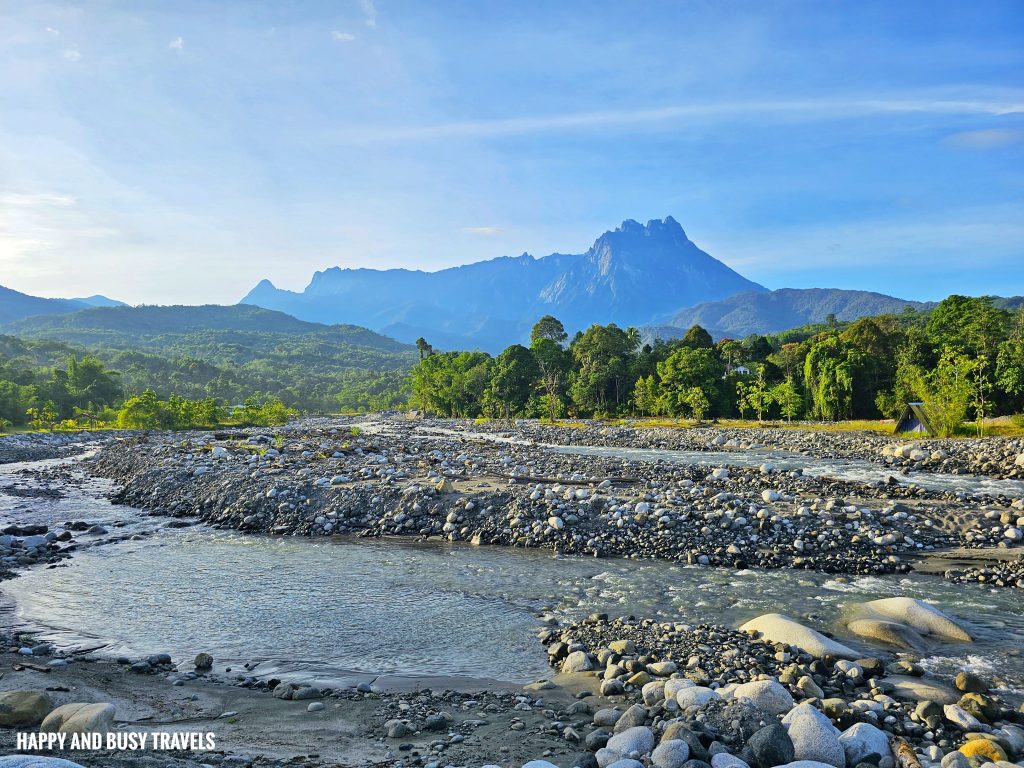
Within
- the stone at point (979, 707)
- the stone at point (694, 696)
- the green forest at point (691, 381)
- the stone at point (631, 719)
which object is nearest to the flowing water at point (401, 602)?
the stone at point (979, 707)

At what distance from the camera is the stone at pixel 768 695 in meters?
5.59

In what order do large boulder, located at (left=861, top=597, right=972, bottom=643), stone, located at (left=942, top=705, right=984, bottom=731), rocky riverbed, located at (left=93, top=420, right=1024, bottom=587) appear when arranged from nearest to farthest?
stone, located at (left=942, top=705, right=984, bottom=731) → large boulder, located at (left=861, top=597, right=972, bottom=643) → rocky riverbed, located at (left=93, top=420, right=1024, bottom=587)

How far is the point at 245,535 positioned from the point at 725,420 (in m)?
50.7

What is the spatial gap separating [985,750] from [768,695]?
1718 mm

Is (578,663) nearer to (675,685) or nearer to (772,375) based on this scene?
(675,685)

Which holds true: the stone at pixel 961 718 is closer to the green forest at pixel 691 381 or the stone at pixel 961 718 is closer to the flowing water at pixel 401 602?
the flowing water at pixel 401 602

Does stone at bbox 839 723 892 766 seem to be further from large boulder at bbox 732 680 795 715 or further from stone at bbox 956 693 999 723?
stone at bbox 956 693 999 723

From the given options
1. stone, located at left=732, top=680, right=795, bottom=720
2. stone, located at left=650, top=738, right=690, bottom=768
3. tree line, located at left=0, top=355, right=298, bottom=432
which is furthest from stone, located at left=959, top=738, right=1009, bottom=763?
tree line, located at left=0, top=355, right=298, bottom=432

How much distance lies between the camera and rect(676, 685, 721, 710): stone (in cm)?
561

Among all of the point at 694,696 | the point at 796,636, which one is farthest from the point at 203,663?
the point at 796,636

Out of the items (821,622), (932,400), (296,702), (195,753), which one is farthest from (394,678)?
(932,400)

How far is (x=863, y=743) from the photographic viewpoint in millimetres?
4953

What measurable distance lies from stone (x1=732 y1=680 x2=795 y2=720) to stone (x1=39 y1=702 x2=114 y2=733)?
19.8ft

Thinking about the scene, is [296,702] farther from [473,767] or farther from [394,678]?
[473,767]
